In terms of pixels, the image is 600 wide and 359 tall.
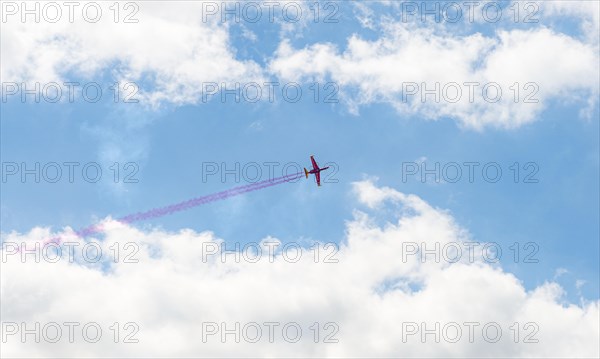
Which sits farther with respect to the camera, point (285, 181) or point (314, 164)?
point (314, 164)

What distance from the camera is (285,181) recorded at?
180 m

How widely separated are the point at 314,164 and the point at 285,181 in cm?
1848

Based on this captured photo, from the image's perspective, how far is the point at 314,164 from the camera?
194375 mm
